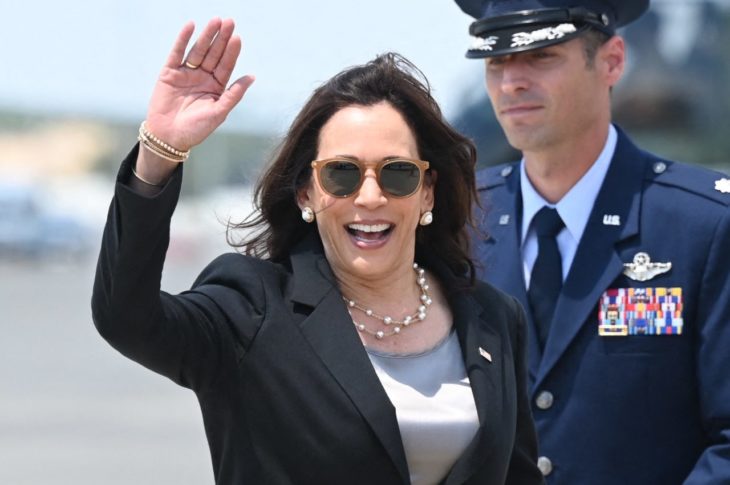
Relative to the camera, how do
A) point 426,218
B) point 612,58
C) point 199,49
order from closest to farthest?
point 199,49
point 426,218
point 612,58

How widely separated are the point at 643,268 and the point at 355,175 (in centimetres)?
108

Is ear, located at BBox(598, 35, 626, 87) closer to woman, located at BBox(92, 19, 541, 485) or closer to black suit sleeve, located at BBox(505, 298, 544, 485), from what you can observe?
woman, located at BBox(92, 19, 541, 485)

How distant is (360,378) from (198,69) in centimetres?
63

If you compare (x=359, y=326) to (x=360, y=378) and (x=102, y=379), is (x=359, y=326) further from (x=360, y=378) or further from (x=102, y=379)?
(x=102, y=379)

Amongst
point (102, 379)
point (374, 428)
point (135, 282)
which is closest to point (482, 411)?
point (374, 428)

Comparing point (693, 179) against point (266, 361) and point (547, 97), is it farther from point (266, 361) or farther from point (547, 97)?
point (266, 361)

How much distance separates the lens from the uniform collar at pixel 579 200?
3637 millimetres

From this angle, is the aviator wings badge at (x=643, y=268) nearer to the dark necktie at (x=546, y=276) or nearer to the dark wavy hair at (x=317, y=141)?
the dark necktie at (x=546, y=276)

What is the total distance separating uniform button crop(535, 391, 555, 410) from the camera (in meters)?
3.47

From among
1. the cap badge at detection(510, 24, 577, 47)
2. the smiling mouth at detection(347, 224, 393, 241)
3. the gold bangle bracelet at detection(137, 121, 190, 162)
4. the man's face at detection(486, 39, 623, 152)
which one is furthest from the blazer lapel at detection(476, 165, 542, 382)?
the gold bangle bracelet at detection(137, 121, 190, 162)

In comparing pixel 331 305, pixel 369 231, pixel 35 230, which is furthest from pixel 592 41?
pixel 35 230

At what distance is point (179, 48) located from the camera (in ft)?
7.94

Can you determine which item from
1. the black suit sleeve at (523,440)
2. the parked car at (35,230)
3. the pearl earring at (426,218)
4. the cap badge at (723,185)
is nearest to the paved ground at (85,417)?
the cap badge at (723,185)

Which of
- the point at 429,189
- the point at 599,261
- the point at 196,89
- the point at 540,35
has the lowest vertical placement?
the point at 599,261
